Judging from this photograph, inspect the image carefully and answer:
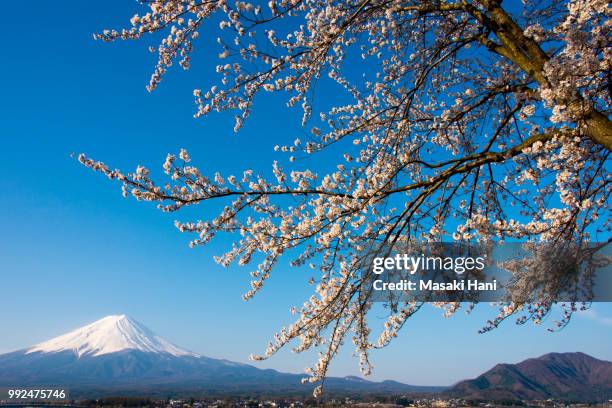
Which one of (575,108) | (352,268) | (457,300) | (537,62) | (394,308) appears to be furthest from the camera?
(457,300)

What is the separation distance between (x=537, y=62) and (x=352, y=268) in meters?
2.05

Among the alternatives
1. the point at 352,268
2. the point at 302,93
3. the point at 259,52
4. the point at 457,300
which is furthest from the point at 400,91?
the point at 457,300

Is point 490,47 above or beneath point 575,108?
above

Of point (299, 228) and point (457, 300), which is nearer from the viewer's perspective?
point (299, 228)

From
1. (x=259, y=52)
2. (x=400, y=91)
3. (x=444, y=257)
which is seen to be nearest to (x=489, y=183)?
(x=444, y=257)

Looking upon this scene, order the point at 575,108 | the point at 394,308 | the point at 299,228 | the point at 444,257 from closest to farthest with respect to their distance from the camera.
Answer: the point at 575,108, the point at 299,228, the point at 394,308, the point at 444,257

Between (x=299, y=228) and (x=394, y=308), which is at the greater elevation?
(x=299, y=228)

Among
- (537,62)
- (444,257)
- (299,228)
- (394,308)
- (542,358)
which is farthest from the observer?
(542,358)

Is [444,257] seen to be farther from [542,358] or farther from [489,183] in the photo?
[542,358]

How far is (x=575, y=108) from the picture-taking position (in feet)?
9.61

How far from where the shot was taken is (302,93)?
4.45 m

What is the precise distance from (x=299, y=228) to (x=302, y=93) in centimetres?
150

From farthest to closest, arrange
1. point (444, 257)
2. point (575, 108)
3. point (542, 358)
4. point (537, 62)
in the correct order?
point (542, 358), point (444, 257), point (537, 62), point (575, 108)

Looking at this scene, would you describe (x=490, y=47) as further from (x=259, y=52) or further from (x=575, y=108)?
(x=259, y=52)
